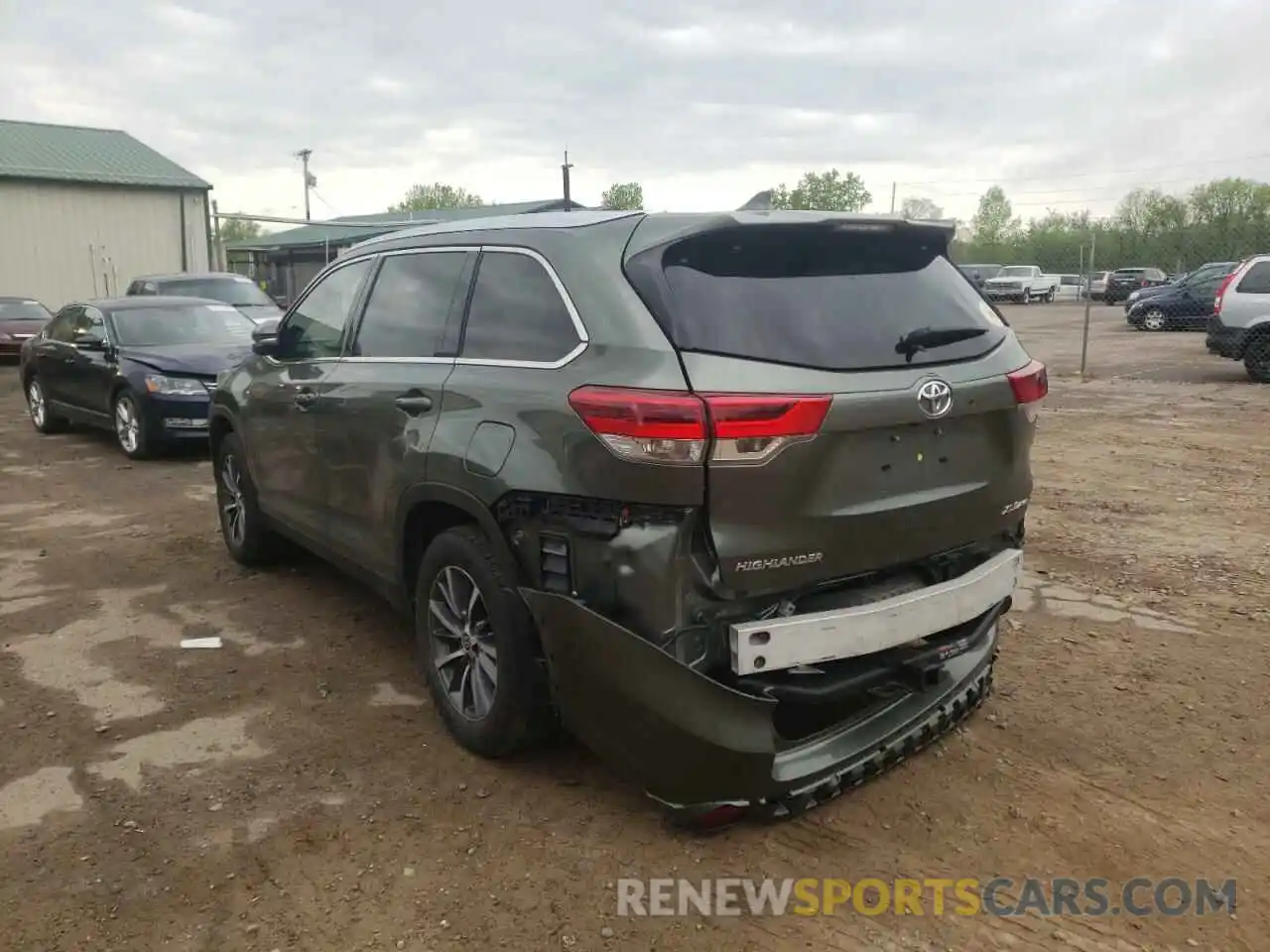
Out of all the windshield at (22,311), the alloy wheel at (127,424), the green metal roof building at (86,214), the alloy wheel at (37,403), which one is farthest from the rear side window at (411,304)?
the green metal roof building at (86,214)

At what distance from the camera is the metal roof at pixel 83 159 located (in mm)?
26625

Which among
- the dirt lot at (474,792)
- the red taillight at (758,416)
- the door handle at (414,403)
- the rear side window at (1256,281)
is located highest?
the rear side window at (1256,281)

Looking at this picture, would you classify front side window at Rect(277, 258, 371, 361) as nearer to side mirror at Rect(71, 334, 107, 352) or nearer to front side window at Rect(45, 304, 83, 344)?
side mirror at Rect(71, 334, 107, 352)

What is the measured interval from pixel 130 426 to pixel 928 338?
8709 millimetres

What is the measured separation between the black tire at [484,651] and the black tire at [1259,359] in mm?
13919

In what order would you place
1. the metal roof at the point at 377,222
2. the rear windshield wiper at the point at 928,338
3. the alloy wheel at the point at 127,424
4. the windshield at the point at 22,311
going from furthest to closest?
the metal roof at the point at 377,222 < the windshield at the point at 22,311 < the alloy wheel at the point at 127,424 < the rear windshield wiper at the point at 928,338

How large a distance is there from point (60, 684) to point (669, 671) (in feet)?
9.94

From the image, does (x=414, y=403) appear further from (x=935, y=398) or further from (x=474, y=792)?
(x=935, y=398)

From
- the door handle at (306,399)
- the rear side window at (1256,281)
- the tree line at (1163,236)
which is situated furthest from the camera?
the tree line at (1163,236)

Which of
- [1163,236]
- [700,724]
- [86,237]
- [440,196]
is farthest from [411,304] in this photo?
[440,196]

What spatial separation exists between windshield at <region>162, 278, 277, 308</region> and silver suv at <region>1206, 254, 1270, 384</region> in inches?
536

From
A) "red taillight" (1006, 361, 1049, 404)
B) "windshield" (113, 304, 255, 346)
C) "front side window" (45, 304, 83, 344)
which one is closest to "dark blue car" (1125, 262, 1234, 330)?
"windshield" (113, 304, 255, 346)

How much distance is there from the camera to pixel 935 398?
3.03 m

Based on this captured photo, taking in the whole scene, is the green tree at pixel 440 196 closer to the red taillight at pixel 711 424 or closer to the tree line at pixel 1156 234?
the tree line at pixel 1156 234
